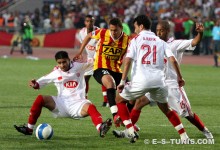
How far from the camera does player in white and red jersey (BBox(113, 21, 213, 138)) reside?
476 inches

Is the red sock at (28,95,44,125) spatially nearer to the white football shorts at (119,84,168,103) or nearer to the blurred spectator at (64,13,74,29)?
the white football shorts at (119,84,168,103)

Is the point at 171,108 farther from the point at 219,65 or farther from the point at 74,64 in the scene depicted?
the point at 219,65

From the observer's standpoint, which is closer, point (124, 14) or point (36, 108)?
point (36, 108)

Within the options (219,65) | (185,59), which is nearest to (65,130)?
(219,65)

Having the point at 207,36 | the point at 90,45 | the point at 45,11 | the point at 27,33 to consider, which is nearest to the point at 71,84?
the point at 90,45

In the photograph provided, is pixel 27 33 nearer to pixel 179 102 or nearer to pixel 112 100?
pixel 112 100

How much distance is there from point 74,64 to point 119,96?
1196 mm

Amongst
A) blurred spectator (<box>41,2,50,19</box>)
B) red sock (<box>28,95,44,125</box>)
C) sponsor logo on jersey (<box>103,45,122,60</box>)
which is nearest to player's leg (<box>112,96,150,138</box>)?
red sock (<box>28,95,44,125</box>)

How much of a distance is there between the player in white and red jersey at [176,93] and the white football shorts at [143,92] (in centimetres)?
50

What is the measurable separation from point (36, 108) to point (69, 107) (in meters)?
0.52

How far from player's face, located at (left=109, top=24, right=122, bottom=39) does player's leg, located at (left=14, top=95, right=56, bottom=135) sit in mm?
2192

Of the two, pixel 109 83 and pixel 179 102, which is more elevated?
pixel 109 83

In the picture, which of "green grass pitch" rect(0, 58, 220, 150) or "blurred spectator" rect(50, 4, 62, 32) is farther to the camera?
"blurred spectator" rect(50, 4, 62, 32)

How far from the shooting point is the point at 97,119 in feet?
38.4
